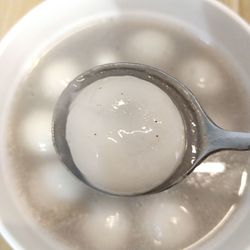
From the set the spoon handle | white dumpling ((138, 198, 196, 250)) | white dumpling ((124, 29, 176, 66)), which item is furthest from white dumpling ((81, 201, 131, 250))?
white dumpling ((124, 29, 176, 66))

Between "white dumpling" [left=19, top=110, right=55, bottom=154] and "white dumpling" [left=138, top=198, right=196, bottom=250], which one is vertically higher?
"white dumpling" [left=19, top=110, right=55, bottom=154]

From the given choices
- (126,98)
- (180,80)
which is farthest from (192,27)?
(126,98)

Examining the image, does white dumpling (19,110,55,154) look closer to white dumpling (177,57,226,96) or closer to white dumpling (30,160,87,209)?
white dumpling (30,160,87,209)

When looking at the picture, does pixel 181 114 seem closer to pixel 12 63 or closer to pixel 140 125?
pixel 140 125

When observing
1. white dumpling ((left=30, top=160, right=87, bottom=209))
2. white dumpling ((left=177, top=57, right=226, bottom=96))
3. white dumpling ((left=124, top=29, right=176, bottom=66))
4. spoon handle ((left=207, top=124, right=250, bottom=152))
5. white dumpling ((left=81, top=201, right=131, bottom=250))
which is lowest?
white dumpling ((left=81, top=201, right=131, bottom=250))

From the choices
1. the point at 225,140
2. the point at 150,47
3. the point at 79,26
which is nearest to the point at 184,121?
the point at 225,140

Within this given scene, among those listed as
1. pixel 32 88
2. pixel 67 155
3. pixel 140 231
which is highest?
pixel 32 88

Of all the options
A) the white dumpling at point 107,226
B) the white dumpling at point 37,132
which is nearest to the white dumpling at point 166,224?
the white dumpling at point 107,226

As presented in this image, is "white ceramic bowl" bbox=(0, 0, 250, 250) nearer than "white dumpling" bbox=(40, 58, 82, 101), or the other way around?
"white ceramic bowl" bbox=(0, 0, 250, 250)

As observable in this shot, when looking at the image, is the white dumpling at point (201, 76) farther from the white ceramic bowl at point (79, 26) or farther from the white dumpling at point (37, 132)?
the white dumpling at point (37, 132)
